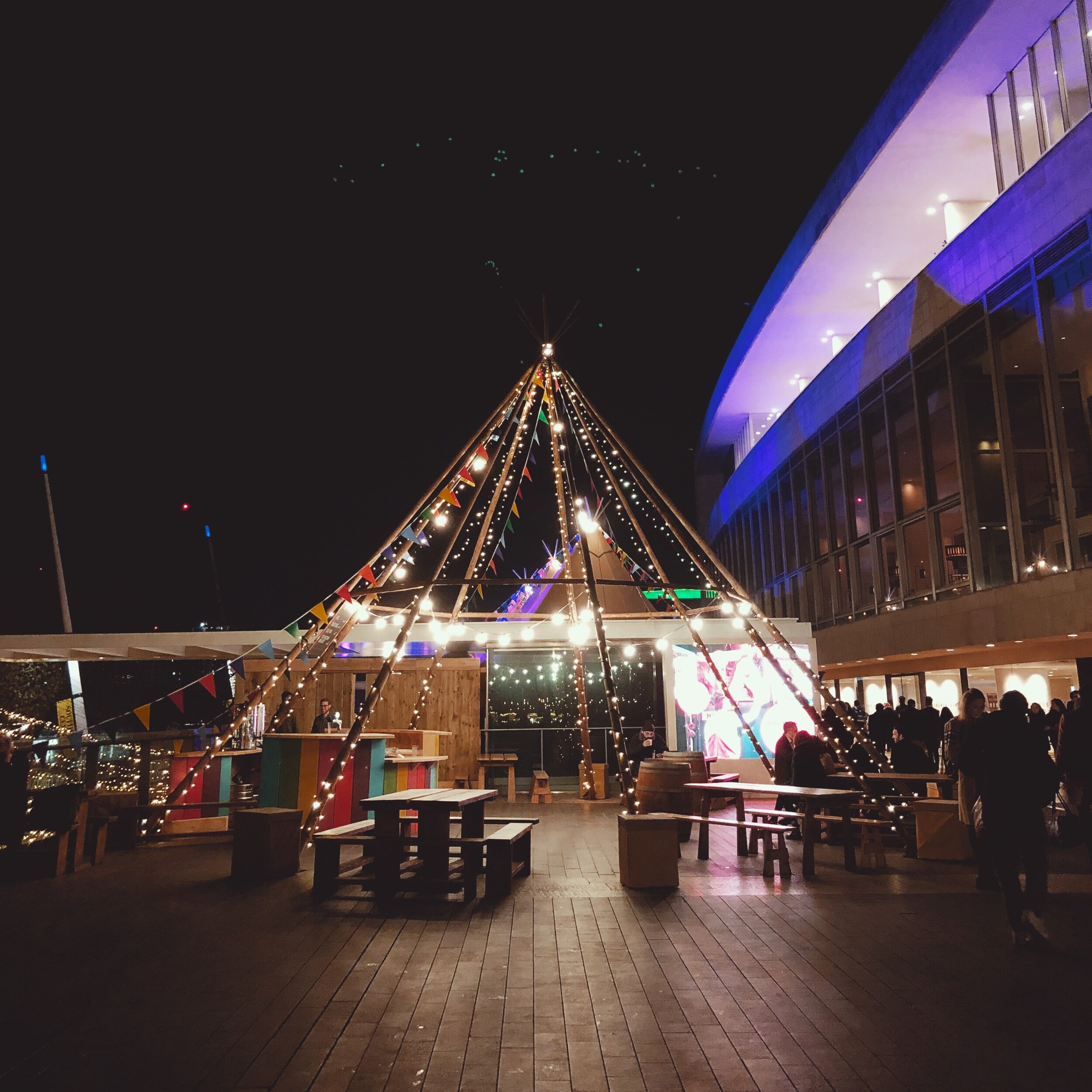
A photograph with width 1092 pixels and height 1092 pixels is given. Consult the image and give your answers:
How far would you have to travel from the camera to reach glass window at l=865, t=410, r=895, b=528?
17.3 meters

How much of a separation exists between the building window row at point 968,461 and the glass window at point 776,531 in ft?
6.33

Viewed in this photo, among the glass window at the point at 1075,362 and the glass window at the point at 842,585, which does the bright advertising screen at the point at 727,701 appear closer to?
the glass window at the point at 1075,362

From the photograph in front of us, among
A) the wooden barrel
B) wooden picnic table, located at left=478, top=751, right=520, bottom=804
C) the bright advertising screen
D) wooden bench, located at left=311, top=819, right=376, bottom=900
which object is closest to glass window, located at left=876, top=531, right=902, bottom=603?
the bright advertising screen

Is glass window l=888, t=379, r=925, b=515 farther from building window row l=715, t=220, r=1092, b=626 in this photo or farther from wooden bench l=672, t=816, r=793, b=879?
wooden bench l=672, t=816, r=793, b=879

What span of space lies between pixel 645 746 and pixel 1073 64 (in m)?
11.9

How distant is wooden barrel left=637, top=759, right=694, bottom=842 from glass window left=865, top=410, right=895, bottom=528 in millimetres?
9880

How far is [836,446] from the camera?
64.1ft

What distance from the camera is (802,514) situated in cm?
2172

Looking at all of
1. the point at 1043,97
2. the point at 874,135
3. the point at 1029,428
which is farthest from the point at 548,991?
the point at 874,135

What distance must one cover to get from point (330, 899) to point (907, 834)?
18.2 feet

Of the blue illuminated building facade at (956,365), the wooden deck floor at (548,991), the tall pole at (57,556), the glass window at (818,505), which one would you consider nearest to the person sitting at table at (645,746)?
the wooden deck floor at (548,991)

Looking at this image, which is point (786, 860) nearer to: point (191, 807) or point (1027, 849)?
point (1027, 849)

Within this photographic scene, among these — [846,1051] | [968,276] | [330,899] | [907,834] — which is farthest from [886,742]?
[846,1051]

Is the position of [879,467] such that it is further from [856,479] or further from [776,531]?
[776,531]
